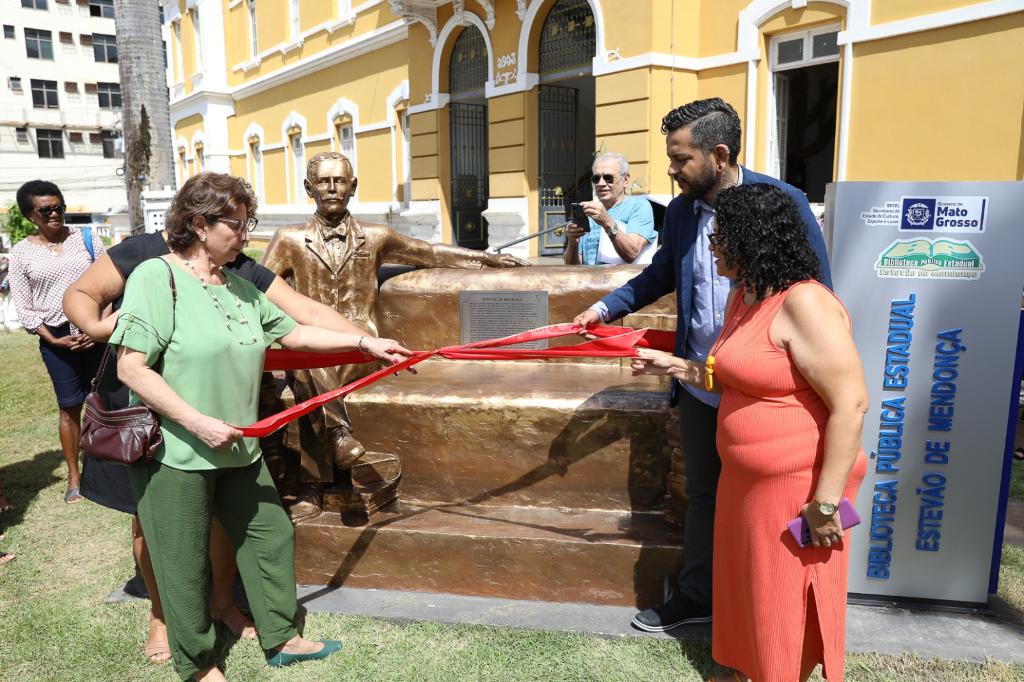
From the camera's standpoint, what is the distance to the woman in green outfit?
2.30 meters

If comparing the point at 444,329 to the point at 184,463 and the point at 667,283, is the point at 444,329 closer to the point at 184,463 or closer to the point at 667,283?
the point at 667,283

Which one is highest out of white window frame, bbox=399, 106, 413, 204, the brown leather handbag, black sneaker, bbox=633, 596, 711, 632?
white window frame, bbox=399, 106, 413, 204

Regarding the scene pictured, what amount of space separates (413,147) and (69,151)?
3739 cm

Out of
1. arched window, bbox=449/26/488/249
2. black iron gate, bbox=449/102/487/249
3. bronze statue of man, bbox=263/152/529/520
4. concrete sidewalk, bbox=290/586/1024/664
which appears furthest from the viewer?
black iron gate, bbox=449/102/487/249

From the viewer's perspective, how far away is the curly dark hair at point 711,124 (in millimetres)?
2518

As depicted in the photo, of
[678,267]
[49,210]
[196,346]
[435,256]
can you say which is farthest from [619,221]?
[49,210]

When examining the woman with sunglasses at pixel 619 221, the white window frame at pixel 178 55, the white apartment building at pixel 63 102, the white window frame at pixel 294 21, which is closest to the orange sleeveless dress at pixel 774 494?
the woman with sunglasses at pixel 619 221

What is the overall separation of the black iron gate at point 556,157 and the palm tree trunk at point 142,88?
21.6 ft

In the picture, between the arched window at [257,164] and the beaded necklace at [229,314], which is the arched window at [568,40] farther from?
the arched window at [257,164]

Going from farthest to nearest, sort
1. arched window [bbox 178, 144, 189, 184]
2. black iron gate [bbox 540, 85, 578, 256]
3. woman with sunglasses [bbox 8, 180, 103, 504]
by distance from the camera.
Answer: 1. arched window [bbox 178, 144, 189, 184]
2. black iron gate [bbox 540, 85, 578, 256]
3. woman with sunglasses [bbox 8, 180, 103, 504]

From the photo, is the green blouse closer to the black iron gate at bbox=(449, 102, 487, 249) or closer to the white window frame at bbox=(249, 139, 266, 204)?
the black iron gate at bbox=(449, 102, 487, 249)

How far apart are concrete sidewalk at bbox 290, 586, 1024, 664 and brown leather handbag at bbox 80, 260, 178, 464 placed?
124 cm

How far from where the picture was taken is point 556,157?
12.7 meters

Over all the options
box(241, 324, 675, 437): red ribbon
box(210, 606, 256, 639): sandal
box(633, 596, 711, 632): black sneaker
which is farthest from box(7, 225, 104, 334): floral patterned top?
box(633, 596, 711, 632): black sneaker
